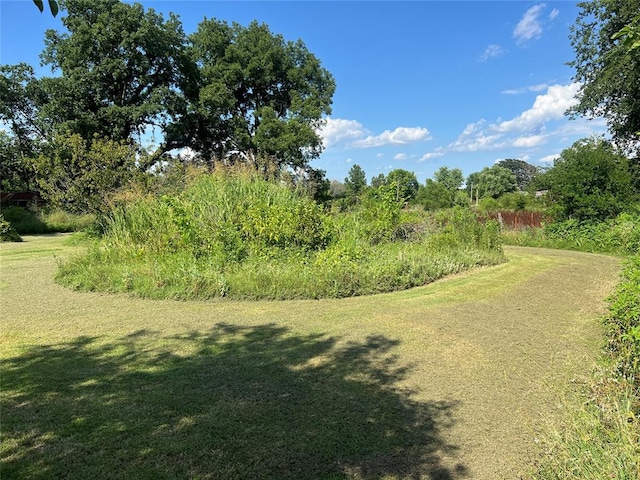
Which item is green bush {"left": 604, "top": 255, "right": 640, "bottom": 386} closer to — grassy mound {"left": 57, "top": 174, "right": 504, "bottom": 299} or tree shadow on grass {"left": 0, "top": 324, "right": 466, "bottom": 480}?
tree shadow on grass {"left": 0, "top": 324, "right": 466, "bottom": 480}

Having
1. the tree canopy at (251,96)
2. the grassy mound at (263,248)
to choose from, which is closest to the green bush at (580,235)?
the grassy mound at (263,248)

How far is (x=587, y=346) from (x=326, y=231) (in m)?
5.31

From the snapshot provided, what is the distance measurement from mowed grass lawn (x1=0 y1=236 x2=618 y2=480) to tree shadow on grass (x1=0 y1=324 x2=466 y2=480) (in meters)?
0.01

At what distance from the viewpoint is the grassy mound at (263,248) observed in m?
6.64

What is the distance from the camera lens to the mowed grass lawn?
2.46m

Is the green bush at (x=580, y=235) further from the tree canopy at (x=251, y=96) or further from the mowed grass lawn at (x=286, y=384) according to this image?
the tree canopy at (x=251, y=96)

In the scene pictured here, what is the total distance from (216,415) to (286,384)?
71cm

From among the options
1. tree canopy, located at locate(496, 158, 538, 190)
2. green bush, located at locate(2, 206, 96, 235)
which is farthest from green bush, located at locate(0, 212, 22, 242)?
tree canopy, located at locate(496, 158, 538, 190)

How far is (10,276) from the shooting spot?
828 cm

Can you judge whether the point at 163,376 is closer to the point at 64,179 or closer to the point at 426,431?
the point at 426,431

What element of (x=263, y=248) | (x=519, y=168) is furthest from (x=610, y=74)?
(x=519, y=168)

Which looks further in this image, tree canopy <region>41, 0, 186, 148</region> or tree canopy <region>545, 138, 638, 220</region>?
tree canopy <region>41, 0, 186, 148</region>

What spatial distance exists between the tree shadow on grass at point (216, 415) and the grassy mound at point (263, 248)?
235 cm

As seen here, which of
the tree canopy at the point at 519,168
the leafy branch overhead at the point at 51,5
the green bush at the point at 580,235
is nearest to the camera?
the leafy branch overhead at the point at 51,5
